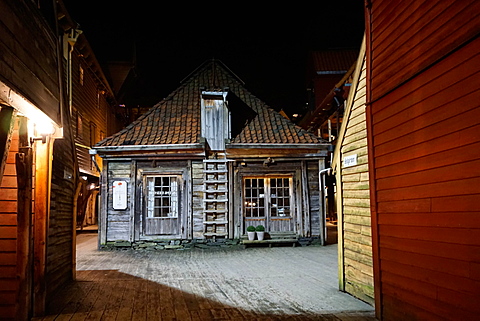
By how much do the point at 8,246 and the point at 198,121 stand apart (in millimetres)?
9865

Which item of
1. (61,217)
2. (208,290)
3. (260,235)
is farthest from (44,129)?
(260,235)

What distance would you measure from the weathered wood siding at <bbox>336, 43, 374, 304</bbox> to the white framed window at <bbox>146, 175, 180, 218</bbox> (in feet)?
26.4

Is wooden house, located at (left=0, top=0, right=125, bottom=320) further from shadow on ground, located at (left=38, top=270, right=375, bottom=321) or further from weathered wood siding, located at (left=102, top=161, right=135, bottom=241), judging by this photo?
weathered wood siding, located at (left=102, top=161, right=135, bottom=241)

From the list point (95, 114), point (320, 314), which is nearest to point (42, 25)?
point (320, 314)

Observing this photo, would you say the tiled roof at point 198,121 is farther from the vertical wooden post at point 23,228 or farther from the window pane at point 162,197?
the vertical wooden post at point 23,228

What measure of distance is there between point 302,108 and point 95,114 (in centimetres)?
1590

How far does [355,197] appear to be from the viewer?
252 inches

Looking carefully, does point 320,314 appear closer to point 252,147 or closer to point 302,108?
point 252,147

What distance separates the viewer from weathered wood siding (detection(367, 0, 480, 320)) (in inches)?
142

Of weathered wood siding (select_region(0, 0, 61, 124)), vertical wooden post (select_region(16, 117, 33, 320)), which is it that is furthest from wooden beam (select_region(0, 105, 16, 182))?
vertical wooden post (select_region(16, 117, 33, 320))

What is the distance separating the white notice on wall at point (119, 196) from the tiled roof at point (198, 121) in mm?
1442

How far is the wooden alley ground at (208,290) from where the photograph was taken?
18.6ft

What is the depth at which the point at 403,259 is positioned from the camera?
4730 mm

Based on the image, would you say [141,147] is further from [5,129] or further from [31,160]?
[5,129]
